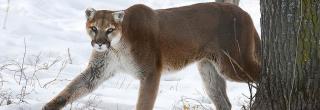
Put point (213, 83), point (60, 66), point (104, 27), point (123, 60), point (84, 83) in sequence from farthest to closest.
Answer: point (60, 66) → point (213, 83) → point (123, 60) → point (84, 83) → point (104, 27)

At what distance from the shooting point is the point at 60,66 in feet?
29.2

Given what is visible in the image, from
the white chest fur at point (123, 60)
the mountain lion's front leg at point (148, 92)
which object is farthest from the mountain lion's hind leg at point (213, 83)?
the white chest fur at point (123, 60)

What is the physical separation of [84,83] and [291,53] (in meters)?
2.64

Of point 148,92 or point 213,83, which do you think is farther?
point 213,83

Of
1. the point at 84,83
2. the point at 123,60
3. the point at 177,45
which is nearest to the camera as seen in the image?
the point at 84,83

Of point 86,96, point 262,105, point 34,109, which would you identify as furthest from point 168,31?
point 262,105

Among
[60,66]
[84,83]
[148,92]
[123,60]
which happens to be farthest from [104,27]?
[60,66]

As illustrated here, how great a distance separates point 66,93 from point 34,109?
410mm

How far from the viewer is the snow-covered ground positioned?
6.57m

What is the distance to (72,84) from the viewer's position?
6.32 metres

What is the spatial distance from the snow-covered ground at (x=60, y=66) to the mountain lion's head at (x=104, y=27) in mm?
612

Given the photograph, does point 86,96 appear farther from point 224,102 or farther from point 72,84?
point 224,102

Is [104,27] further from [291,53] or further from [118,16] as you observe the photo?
[291,53]

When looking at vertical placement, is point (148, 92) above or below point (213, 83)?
above
